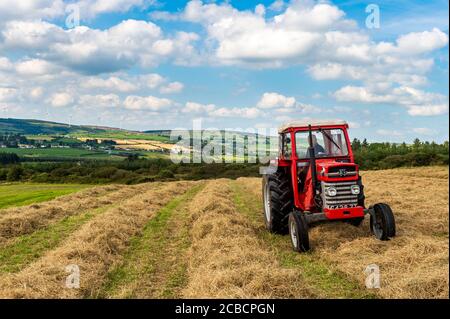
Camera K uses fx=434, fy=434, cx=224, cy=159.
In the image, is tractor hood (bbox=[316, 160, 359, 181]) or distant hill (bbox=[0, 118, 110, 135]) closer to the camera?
tractor hood (bbox=[316, 160, 359, 181])

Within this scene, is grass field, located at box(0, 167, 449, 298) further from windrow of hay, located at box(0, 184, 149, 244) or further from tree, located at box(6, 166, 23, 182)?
tree, located at box(6, 166, 23, 182)

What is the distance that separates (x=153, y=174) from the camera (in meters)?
33.8

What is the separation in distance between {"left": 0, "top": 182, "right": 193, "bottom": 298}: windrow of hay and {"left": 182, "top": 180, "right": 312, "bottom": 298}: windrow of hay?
1.43 meters

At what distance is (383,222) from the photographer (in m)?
7.98

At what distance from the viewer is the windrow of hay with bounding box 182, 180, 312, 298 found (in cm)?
541

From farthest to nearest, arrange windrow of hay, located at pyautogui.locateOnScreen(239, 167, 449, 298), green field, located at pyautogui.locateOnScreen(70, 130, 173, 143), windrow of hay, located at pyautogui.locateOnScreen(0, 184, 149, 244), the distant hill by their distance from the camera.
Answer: the distant hill, green field, located at pyautogui.locateOnScreen(70, 130, 173, 143), windrow of hay, located at pyautogui.locateOnScreen(0, 184, 149, 244), windrow of hay, located at pyautogui.locateOnScreen(239, 167, 449, 298)

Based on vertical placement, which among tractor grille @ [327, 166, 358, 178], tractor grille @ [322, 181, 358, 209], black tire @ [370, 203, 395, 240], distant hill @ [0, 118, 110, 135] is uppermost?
distant hill @ [0, 118, 110, 135]

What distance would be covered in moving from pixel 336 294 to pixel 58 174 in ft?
96.5

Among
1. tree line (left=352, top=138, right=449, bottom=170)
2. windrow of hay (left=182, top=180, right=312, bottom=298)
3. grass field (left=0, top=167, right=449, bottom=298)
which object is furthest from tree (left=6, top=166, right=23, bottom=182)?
tree line (left=352, top=138, right=449, bottom=170)

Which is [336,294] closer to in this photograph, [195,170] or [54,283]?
[54,283]

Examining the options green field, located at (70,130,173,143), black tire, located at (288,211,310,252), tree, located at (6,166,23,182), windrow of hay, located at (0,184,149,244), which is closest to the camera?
black tire, located at (288,211,310,252)

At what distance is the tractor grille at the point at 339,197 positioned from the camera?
798 cm

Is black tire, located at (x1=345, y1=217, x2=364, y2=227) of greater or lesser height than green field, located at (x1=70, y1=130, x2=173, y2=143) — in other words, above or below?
below
